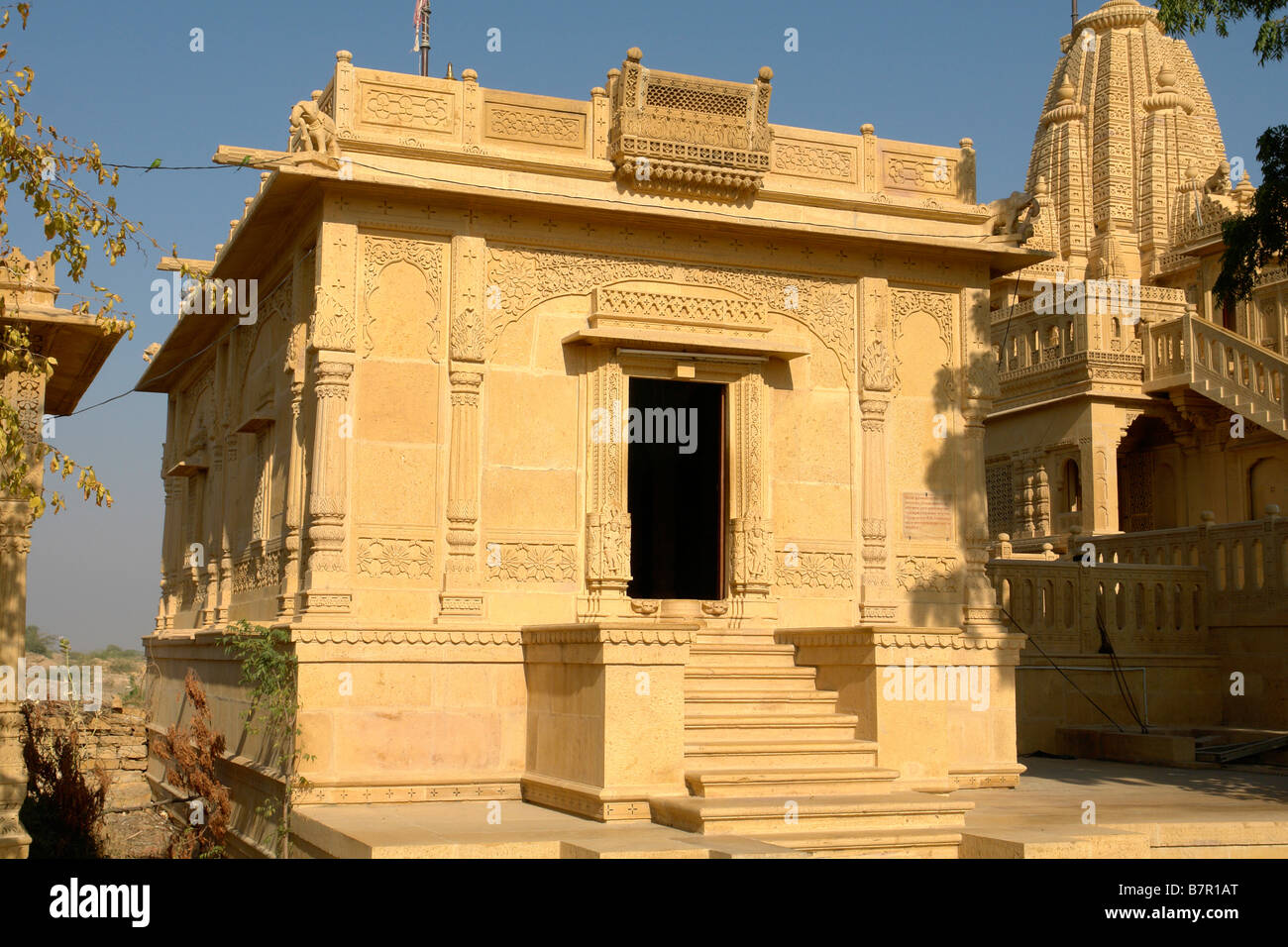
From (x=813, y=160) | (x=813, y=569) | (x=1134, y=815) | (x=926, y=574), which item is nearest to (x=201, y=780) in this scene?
(x=813, y=569)

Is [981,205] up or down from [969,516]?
up

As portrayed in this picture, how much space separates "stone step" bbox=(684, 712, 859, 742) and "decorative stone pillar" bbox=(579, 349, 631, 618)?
1.81 metres

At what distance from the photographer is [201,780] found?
13.9 m

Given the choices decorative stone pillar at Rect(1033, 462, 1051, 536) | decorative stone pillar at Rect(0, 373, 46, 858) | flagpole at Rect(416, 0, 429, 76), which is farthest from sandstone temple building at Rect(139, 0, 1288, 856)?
decorative stone pillar at Rect(1033, 462, 1051, 536)

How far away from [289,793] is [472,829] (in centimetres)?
246

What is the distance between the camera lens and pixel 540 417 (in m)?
13.3

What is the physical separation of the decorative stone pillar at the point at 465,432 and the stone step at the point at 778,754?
264cm

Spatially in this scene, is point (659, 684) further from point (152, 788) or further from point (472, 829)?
point (152, 788)

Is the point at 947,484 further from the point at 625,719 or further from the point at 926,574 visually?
the point at 625,719

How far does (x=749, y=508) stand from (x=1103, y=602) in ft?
20.1

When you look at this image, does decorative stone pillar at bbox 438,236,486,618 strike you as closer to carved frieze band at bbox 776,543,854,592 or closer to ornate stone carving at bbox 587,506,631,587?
ornate stone carving at bbox 587,506,631,587
